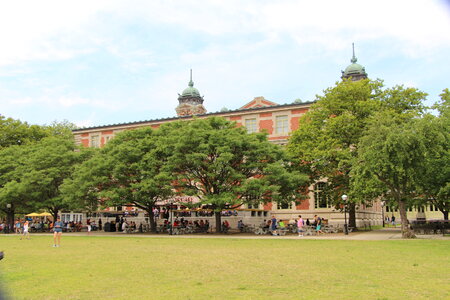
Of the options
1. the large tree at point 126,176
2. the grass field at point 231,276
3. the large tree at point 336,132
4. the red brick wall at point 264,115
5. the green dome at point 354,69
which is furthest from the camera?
the green dome at point 354,69

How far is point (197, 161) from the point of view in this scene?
3634 cm

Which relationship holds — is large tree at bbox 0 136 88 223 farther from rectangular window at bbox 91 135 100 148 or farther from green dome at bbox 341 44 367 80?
green dome at bbox 341 44 367 80

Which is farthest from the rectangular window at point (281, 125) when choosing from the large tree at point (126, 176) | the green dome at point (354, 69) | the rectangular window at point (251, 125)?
the green dome at point (354, 69)

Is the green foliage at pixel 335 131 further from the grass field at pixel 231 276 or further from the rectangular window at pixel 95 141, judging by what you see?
the rectangular window at pixel 95 141

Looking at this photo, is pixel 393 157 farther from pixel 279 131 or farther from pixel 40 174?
pixel 40 174

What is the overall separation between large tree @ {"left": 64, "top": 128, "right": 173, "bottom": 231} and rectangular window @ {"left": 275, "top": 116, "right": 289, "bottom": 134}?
20.5m

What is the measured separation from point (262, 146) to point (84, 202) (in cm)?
1854

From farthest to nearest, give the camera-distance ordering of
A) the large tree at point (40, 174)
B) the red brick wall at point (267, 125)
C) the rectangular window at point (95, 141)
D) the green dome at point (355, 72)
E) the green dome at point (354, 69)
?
the green dome at point (354, 69) → the green dome at point (355, 72) → the rectangular window at point (95, 141) → the red brick wall at point (267, 125) → the large tree at point (40, 174)

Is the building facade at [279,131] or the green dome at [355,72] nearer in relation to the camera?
the building facade at [279,131]

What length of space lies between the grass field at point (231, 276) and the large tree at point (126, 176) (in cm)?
1988

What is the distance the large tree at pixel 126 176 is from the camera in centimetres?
3809

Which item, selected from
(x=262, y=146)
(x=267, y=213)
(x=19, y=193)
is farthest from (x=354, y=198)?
(x=19, y=193)

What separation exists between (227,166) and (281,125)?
886 inches

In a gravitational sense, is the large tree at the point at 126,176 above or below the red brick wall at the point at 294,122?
below
